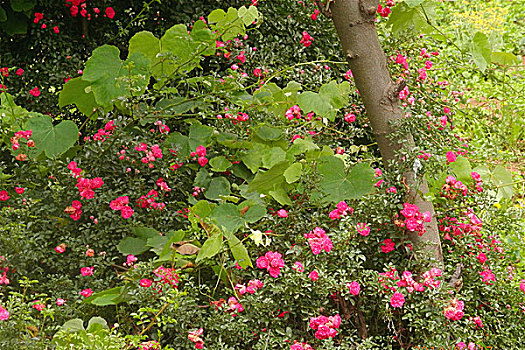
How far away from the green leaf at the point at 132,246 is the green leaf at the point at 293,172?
0.61 m

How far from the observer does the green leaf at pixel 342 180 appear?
2184 millimetres

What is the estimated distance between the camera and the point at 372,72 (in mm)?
2295

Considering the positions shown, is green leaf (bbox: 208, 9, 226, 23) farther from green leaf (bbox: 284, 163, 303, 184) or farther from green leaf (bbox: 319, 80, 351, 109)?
green leaf (bbox: 284, 163, 303, 184)

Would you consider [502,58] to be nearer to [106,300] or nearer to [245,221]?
[245,221]

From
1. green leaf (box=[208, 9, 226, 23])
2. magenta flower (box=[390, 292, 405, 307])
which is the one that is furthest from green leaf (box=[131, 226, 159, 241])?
green leaf (box=[208, 9, 226, 23])

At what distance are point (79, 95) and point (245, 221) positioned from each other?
3.35 ft

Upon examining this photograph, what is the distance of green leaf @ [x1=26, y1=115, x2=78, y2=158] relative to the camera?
2.40 meters

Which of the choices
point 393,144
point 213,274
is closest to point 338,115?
point 393,144

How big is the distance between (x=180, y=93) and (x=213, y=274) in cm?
123

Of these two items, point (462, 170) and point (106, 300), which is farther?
point (462, 170)

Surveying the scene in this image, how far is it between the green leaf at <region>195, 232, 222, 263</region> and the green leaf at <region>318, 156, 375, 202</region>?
0.46m

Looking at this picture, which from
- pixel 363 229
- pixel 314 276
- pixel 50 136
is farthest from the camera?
pixel 50 136

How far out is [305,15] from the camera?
11.3ft

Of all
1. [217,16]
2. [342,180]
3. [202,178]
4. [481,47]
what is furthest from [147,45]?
[481,47]
